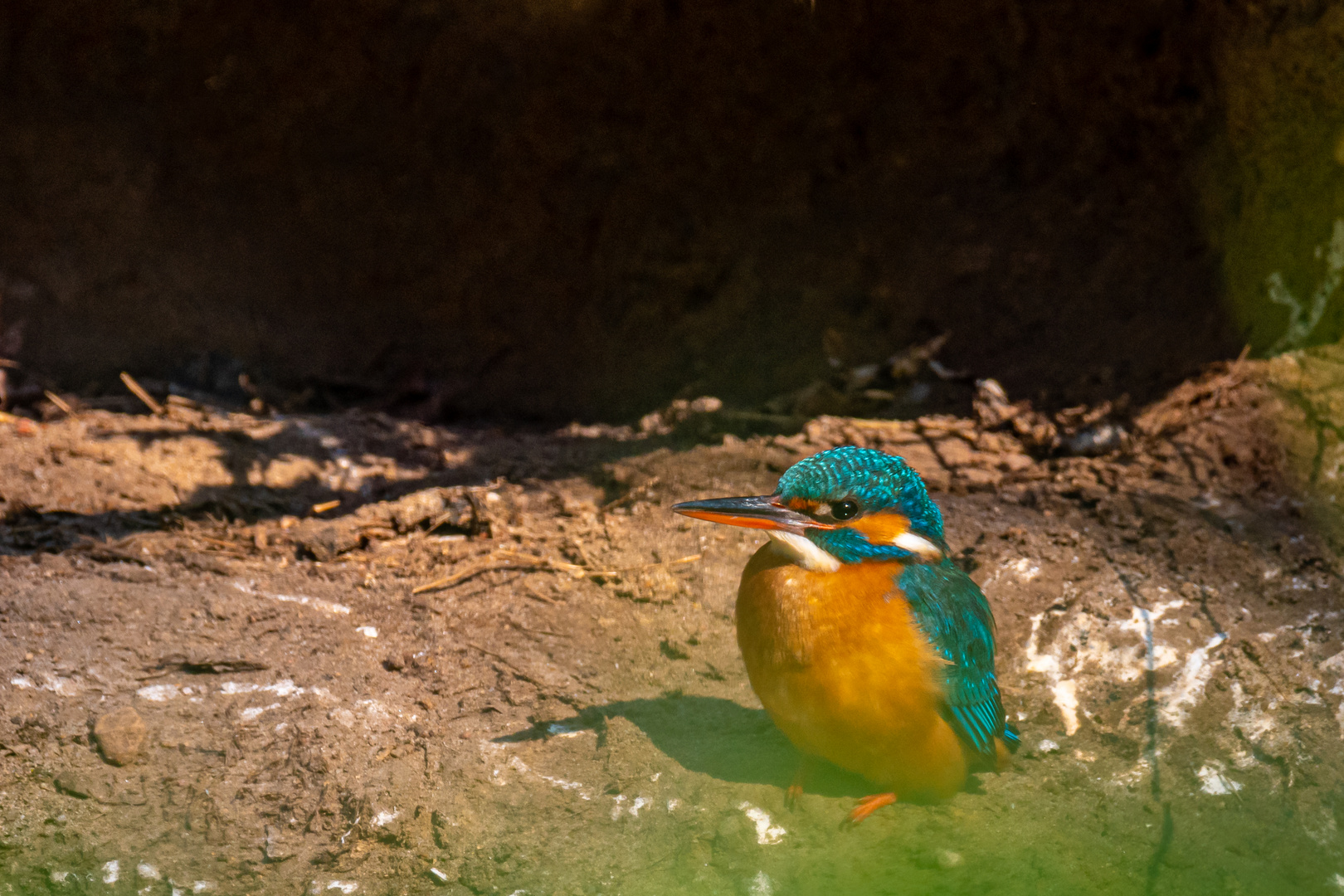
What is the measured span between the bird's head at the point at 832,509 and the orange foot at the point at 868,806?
2.12 feet

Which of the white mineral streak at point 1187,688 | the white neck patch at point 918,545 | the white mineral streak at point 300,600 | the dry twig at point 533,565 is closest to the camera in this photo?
the white neck patch at point 918,545

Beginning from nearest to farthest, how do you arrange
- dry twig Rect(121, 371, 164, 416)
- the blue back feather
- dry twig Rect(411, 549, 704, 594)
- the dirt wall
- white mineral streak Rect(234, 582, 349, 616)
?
the blue back feather < white mineral streak Rect(234, 582, 349, 616) < dry twig Rect(411, 549, 704, 594) < dry twig Rect(121, 371, 164, 416) < the dirt wall

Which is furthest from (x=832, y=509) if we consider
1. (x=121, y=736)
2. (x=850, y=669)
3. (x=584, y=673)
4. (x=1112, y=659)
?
(x=121, y=736)

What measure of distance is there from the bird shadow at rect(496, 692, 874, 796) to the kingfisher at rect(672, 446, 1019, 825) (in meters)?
0.10

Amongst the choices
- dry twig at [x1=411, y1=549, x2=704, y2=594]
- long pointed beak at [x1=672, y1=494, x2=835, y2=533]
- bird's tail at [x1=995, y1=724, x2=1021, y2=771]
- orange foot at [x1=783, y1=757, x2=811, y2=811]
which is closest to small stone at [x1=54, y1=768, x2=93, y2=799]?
dry twig at [x1=411, y1=549, x2=704, y2=594]

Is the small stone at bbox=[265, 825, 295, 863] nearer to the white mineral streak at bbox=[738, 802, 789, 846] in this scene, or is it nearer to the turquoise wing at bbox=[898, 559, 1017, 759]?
the white mineral streak at bbox=[738, 802, 789, 846]

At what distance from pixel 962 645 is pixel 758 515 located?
0.60 metres

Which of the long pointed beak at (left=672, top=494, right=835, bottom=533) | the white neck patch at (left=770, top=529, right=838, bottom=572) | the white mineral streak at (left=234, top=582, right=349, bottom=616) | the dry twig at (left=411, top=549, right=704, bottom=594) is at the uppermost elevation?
the long pointed beak at (left=672, top=494, right=835, bottom=533)

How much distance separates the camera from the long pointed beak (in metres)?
2.55

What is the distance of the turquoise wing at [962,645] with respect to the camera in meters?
2.50

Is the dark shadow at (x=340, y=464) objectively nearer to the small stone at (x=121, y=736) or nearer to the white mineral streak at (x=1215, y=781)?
the small stone at (x=121, y=736)

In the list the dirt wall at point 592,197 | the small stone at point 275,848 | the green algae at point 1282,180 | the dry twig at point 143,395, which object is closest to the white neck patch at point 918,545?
the small stone at point 275,848

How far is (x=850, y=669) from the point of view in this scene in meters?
2.42

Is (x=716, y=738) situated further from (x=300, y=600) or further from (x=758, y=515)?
(x=300, y=600)
